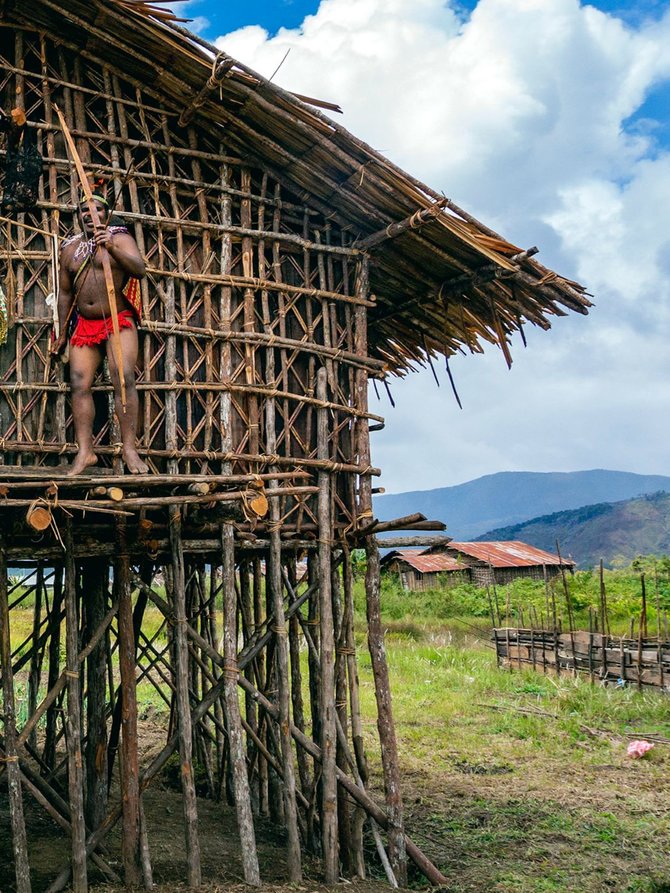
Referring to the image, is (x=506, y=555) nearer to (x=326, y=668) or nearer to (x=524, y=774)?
(x=524, y=774)

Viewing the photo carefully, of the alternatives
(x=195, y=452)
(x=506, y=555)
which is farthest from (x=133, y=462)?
(x=506, y=555)

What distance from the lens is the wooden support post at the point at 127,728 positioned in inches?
268

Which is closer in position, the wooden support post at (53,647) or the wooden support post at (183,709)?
the wooden support post at (183,709)

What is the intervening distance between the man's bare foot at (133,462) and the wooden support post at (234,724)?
1067 millimetres

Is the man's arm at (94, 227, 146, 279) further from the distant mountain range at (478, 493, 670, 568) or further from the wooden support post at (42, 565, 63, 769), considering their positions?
the distant mountain range at (478, 493, 670, 568)

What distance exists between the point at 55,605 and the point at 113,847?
232 cm

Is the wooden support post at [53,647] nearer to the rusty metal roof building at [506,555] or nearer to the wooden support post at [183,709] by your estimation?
the wooden support post at [183,709]

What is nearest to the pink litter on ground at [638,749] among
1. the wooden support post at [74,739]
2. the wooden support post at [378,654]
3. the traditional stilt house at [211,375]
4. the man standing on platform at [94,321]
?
the wooden support post at [378,654]

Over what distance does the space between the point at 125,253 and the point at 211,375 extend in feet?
4.58

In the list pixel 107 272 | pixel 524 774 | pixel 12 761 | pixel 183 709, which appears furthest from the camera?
pixel 524 774

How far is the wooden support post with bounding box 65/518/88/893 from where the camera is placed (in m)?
6.46

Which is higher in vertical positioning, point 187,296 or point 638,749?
point 187,296

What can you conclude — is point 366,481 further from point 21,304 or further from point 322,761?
point 21,304

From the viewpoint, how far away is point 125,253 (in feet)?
21.7
